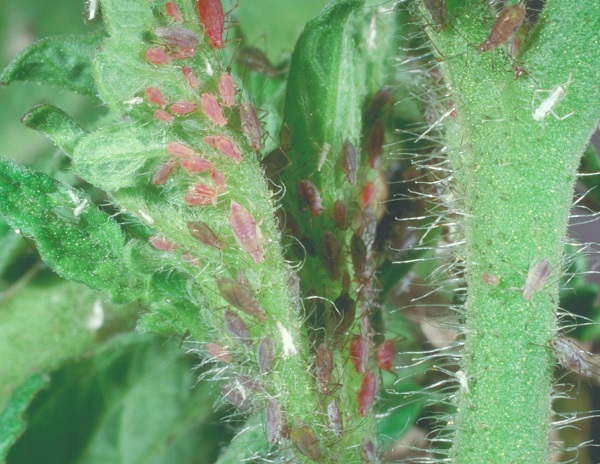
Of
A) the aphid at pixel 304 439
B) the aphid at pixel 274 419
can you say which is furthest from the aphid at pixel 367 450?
the aphid at pixel 274 419

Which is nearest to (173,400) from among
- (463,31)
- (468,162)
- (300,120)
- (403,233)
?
(403,233)

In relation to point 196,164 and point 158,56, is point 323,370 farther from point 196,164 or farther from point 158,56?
point 158,56

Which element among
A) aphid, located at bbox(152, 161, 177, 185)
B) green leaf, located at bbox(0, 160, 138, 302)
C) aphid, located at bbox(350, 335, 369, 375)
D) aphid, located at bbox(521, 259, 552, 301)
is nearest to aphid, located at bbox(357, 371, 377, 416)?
aphid, located at bbox(350, 335, 369, 375)

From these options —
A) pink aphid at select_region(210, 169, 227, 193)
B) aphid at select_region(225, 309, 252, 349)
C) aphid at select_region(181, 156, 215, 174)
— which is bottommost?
aphid at select_region(225, 309, 252, 349)

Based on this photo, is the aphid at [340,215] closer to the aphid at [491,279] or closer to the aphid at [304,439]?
the aphid at [491,279]

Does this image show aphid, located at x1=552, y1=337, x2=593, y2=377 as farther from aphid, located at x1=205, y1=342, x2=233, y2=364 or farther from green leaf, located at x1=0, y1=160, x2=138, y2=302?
green leaf, located at x1=0, y1=160, x2=138, y2=302
